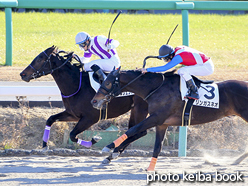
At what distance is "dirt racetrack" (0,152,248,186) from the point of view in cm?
503

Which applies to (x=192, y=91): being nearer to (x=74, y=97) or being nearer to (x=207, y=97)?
(x=207, y=97)

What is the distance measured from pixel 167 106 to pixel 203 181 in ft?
3.78

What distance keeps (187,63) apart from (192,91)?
1.43ft

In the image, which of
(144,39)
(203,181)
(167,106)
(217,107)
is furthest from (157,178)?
(144,39)

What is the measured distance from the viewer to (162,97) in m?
5.57

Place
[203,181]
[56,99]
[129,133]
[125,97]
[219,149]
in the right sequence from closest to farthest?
[203,181] → [129,133] → [125,97] → [219,149] → [56,99]

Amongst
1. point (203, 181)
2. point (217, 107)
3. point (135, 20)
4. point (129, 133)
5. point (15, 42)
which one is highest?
point (135, 20)

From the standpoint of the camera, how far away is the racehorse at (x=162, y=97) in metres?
5.40

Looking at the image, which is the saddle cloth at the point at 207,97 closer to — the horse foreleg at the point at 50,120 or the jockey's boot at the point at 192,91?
the jockey's boot at the point at 192,91

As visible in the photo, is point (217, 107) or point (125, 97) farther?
point (125, 97)

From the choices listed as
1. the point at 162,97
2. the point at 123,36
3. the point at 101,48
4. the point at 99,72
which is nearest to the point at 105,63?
the point at 101,48

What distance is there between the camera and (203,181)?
5.06 m

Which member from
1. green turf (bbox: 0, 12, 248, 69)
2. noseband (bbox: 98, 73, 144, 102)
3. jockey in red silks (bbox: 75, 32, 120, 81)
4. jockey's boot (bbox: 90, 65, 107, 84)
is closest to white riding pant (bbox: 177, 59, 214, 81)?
noseband (bbox: 98, 73, 144, 102)

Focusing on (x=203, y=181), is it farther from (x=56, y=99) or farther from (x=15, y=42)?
(x=15, y=42)
